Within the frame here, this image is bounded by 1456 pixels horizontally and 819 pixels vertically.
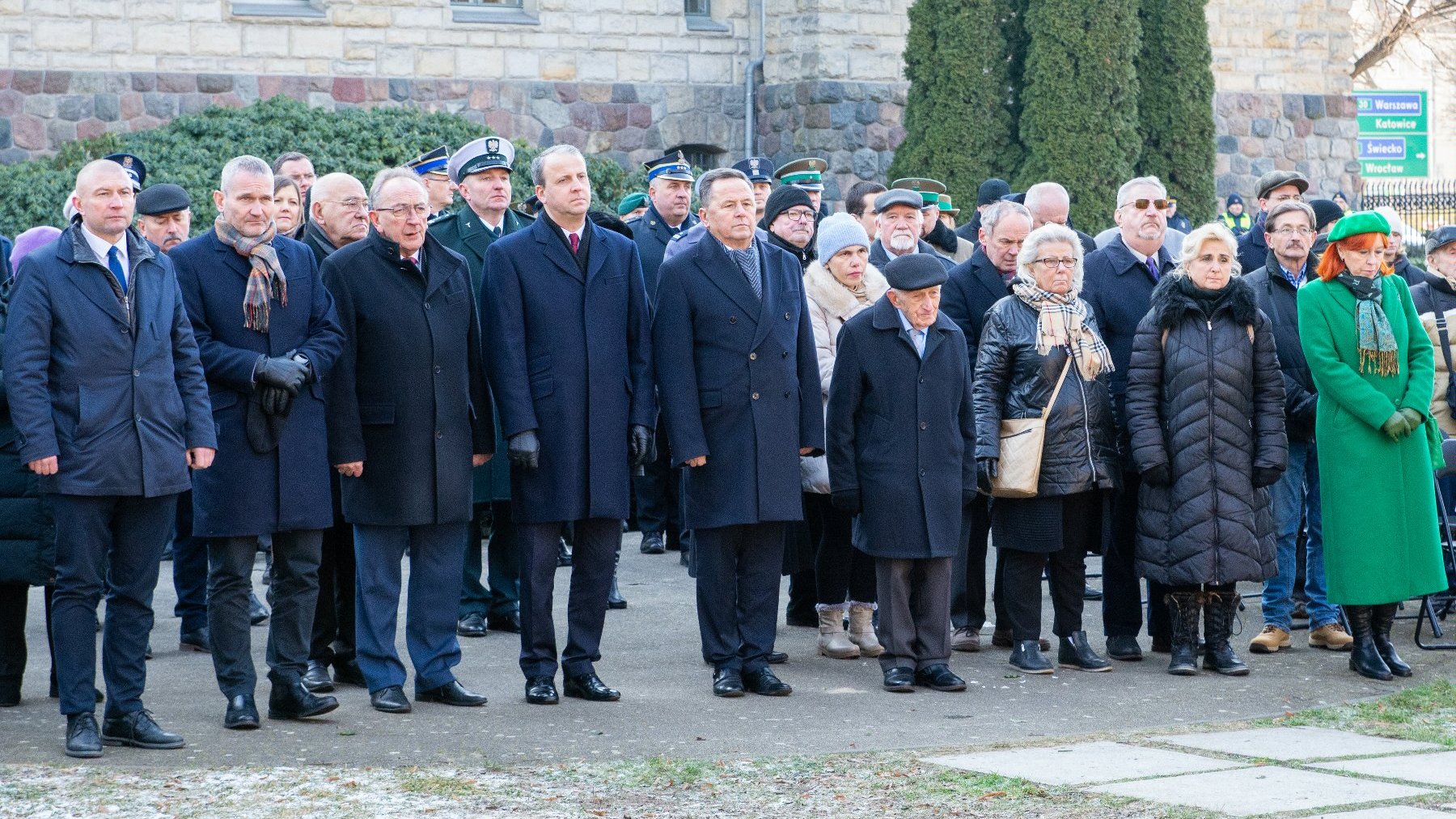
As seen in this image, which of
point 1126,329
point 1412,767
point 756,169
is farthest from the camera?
point 756,169

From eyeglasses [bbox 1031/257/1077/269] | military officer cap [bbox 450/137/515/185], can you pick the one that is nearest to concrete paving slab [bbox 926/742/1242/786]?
eyeglasses [bbox 1031/257/1077/269]

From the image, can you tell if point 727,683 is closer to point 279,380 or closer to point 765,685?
point 765,685

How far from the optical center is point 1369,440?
8078 mm

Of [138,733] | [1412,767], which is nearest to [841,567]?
[1412,767]

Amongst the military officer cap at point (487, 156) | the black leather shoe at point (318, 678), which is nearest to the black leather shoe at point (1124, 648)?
the black leather shoe at point (318, 678)

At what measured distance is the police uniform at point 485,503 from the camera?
8.73 metres

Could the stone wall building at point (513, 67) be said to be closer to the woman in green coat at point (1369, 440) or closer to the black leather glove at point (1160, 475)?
the woman in green coat at point (1369, 440)

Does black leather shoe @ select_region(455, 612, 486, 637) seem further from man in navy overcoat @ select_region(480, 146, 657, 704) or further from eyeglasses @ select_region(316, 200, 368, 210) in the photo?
eyeglasses @ select_region(316, 200, 368, 210)

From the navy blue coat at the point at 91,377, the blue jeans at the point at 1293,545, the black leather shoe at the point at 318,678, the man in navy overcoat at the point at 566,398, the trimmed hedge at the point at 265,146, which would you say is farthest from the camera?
the trimmed hedge at the point at 265,146

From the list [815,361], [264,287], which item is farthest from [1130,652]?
[264,287]

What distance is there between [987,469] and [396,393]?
2366 millimetres

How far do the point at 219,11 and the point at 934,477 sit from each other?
487 inches

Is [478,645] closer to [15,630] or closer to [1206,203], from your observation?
[15,630]

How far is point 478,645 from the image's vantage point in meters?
8.55
